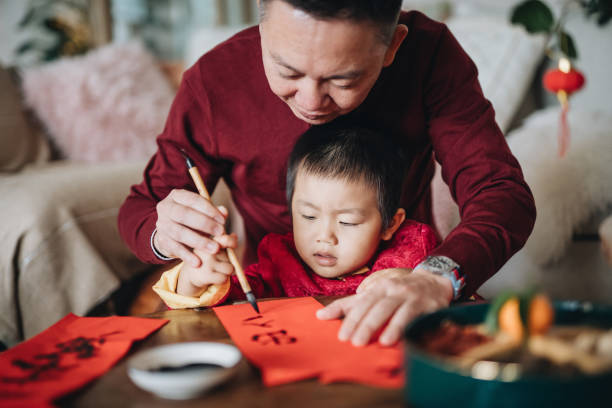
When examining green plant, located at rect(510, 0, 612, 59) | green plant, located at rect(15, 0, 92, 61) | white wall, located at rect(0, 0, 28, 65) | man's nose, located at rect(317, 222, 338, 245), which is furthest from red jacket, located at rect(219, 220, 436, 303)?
white wall, located at rect(0, 0, 28, 65)

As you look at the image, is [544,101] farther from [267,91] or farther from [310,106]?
[310,106]

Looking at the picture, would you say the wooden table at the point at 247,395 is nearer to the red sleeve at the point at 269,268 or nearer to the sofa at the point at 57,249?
the red sleeve at the point at 269,268

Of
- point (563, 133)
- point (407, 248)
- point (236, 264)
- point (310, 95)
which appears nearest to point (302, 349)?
point (236, 264)

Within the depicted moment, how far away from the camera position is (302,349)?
2.20 ft

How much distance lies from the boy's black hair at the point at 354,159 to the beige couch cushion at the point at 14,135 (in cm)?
156

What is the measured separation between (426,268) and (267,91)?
0.59 m

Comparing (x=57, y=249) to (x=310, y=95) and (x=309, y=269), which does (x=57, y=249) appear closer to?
(x=309, y=269)

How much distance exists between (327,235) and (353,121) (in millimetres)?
287

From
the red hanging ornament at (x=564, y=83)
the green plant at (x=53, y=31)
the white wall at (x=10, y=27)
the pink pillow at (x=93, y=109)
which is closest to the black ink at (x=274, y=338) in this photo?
the red hanging ornament at (x=564, y=83)

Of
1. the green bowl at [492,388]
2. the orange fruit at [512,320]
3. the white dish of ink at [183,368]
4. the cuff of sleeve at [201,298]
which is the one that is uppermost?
the orange fruit at [512,320]

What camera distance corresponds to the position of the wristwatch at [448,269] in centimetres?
82

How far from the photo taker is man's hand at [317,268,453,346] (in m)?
0.69

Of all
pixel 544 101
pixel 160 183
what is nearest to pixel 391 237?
pixel 160 183

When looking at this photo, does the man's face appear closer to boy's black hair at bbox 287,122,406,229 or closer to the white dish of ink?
boy's black hair at bbox 287,122,406,229
